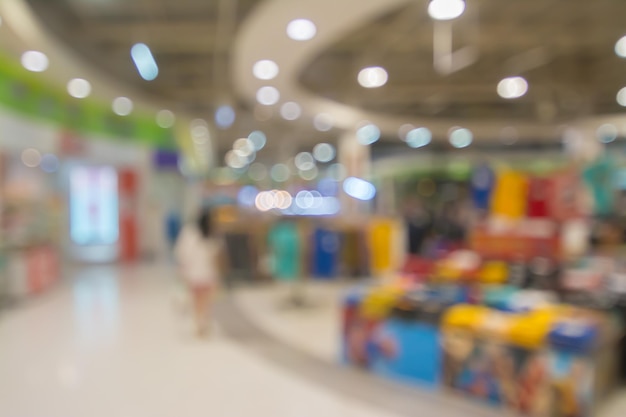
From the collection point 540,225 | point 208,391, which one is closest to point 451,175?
point 540,225

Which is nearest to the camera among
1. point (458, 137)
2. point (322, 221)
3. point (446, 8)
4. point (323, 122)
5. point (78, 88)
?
point (446, 8)

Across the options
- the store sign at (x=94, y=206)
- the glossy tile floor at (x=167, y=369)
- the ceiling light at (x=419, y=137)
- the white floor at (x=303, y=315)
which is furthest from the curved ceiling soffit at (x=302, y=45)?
the store sign at (x=94, y=206)

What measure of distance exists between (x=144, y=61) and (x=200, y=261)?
557cm

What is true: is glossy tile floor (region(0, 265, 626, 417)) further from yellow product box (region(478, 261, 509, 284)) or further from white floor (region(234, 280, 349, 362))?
yellow product box (region(478, 261, 509, 284))

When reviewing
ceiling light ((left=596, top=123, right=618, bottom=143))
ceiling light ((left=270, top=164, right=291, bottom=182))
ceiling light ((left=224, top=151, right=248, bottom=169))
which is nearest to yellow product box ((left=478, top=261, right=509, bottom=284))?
ceiling light ((left=596, top=123, right=618, bottom=143))

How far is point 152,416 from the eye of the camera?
3.73 meters

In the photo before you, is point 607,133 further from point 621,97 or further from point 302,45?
point 302,45

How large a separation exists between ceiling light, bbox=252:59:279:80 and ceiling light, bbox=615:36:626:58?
4430 mm

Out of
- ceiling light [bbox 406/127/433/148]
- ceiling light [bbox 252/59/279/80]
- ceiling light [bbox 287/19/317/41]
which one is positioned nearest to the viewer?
ceiling light [bbox 287/19/317/41]

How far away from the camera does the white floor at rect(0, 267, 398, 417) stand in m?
3.88

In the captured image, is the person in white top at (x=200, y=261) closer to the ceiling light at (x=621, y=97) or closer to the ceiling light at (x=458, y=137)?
the ceiling light at (x=621, y=97)

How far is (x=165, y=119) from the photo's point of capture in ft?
45.6

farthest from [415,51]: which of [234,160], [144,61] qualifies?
[234,160]

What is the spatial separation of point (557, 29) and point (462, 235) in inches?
151
